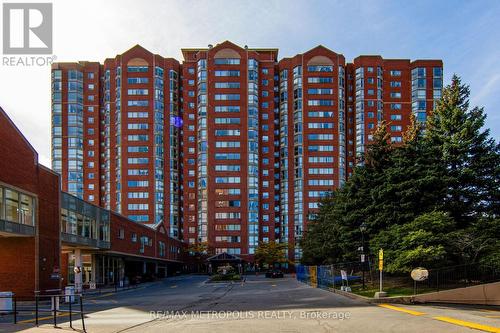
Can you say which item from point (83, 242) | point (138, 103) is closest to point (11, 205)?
point (83, 242)

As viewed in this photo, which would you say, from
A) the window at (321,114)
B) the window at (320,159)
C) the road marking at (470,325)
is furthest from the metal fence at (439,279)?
the window at (321,114)

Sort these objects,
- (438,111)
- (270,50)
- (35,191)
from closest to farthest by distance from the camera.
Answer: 1. (35,191)
2. (438,111)
3. (270,50)

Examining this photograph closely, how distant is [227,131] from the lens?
12544 cm

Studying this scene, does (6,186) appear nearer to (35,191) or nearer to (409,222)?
(35,191)

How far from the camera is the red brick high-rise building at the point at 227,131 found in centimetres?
12369

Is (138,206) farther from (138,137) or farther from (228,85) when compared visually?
(228,85)

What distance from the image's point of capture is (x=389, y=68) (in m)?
132

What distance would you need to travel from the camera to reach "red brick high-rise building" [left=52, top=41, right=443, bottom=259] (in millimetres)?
123688

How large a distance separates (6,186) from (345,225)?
86.8 ft

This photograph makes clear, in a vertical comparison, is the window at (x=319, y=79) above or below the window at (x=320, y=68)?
below

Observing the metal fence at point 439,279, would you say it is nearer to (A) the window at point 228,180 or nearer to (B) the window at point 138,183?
(A) the window at point 228,180

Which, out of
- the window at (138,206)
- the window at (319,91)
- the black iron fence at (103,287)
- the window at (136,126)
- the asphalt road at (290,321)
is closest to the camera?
the asphalt road at (290,321)

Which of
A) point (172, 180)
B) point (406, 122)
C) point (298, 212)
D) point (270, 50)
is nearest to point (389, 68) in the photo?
point (406, 122)

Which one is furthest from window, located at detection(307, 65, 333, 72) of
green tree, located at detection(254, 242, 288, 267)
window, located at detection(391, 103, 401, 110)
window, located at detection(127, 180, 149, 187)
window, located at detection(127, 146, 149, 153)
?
window, located at detection(127, 180, 149, 187)
